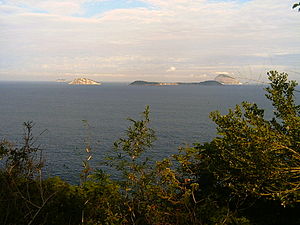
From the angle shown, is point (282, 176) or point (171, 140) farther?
point (171, 140)

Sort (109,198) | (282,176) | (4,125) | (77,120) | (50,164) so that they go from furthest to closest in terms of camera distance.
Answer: (77,120)
(4,125)
(50,164)
(109,198)
(282,176)

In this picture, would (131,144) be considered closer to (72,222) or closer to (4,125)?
(72,222)

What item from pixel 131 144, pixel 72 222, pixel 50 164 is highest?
pixel 131 144

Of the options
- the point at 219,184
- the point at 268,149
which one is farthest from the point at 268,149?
the point at 219,184

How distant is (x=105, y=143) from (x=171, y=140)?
37.8 feet

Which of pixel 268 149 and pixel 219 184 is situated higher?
pixel 268 149

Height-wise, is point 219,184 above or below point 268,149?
below

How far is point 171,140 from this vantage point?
48.7 m

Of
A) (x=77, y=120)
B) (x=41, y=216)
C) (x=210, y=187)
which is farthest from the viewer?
(x=77, y=120)

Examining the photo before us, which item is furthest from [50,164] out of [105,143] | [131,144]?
[131,144]

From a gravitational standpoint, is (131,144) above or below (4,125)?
above

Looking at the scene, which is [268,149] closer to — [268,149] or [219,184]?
[268,149]

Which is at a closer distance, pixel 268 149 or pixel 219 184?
pixel 268 149

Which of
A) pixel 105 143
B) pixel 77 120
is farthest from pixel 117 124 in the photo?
pixel 105 143
